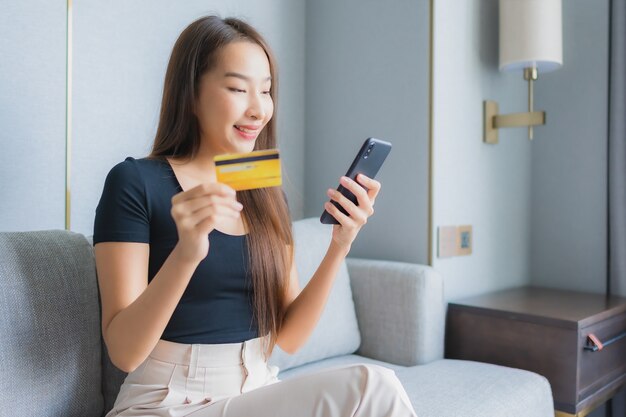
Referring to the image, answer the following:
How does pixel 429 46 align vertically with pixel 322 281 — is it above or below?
above

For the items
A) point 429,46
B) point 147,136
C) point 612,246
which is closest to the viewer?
point 147,136

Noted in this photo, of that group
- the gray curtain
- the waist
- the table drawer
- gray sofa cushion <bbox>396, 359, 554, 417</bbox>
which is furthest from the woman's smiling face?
the gray curtain

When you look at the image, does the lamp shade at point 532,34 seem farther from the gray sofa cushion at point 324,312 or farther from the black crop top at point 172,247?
the black crop top at point 172,247

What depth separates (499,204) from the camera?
2180mm

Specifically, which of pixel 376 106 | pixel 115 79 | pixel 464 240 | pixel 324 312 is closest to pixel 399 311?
pixel 324 312

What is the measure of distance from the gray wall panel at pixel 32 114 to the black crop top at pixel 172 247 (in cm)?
52

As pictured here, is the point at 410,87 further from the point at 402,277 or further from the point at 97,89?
the point at 97,89

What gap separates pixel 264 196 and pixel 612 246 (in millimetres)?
1495

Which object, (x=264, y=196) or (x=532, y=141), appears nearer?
(x=264, y=196)

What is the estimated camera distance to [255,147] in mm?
1266

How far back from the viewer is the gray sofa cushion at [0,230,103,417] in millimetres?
1089

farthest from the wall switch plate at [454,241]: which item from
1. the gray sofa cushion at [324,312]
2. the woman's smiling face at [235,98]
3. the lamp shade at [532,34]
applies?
the woman's smiling face at [235,98]

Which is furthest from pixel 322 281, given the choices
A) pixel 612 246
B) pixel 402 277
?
pixel 612 246

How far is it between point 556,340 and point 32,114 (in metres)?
1.56
